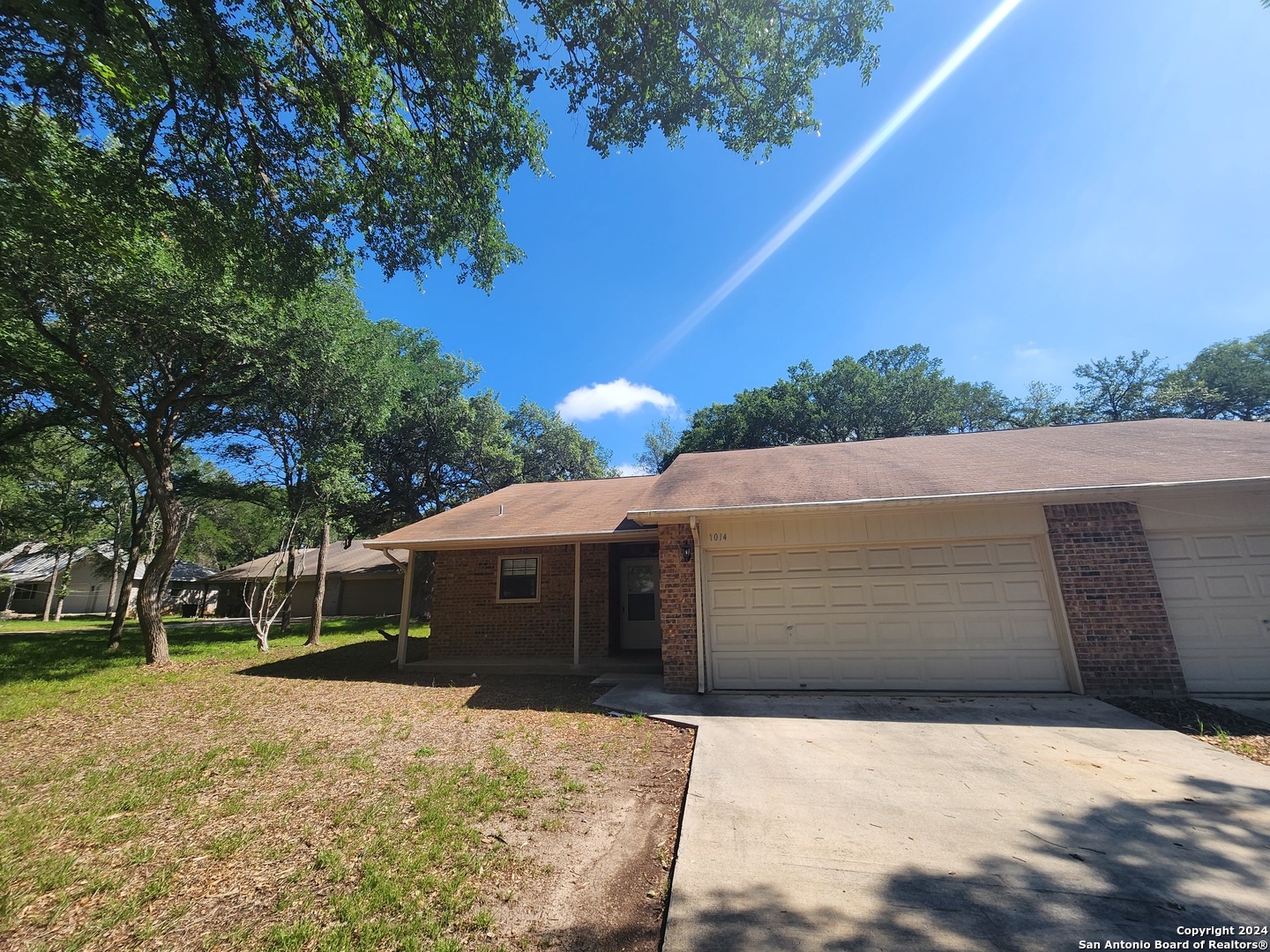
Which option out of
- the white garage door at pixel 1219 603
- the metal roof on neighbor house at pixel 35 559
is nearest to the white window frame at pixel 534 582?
the white garage door at pixel 1219 603

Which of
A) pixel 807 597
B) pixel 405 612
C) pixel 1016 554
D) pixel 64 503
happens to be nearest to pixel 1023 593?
pixel 1016 554

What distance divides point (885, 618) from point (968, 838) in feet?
13.5

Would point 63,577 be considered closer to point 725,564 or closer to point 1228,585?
point 725,564

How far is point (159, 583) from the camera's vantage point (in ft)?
35.8

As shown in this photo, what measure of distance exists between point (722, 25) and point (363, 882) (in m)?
8.41

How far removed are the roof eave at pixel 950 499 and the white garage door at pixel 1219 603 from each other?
869 mm

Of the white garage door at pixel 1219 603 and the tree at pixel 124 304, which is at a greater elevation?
the tree at pixel 124 304

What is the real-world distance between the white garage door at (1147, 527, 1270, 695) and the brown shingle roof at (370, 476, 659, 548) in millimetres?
7434

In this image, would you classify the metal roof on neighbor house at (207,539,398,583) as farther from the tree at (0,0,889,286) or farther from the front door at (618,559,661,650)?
the tree at (0,0,889,286)

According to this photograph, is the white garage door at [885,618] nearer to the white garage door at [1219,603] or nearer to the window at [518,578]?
the white garage door at [1219,603]

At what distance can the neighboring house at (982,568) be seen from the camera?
627cm

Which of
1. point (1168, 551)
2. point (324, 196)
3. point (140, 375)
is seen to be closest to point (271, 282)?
point (324, 196)

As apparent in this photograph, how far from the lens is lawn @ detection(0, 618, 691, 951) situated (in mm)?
2535

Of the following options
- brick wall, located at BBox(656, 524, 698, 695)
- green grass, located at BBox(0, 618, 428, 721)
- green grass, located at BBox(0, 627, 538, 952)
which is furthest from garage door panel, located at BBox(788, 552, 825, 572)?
green grass, located at BBox(0, 618, 428, 721)
